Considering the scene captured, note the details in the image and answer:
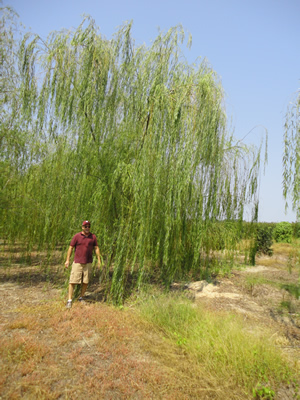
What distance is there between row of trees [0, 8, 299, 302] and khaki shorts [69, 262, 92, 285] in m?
0.50

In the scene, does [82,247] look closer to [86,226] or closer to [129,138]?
[86,226]

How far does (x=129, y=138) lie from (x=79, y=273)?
263cm

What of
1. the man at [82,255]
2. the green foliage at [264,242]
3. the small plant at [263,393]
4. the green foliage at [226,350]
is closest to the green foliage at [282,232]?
the green foliage at [264,242]

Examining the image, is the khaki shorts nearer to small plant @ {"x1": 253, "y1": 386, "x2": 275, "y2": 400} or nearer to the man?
the man

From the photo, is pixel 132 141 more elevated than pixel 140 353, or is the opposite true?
pixel 132 141

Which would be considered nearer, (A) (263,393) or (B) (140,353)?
(A) (263,393)

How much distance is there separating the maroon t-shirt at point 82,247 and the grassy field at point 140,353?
789 millimetres

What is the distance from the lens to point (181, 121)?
5.27 metres

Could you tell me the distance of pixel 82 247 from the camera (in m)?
5.20

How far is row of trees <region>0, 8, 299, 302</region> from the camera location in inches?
205

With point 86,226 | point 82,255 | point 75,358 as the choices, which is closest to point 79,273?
point 82,255

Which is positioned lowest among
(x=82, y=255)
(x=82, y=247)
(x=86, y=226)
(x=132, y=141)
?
(x=82, y=255)

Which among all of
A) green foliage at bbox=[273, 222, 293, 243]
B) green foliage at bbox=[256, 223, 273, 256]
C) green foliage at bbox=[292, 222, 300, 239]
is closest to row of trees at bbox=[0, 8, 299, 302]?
green foliage at bbox=[292, 222, 300, 239]

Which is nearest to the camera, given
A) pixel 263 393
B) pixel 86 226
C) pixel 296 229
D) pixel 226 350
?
pixel 263 393
